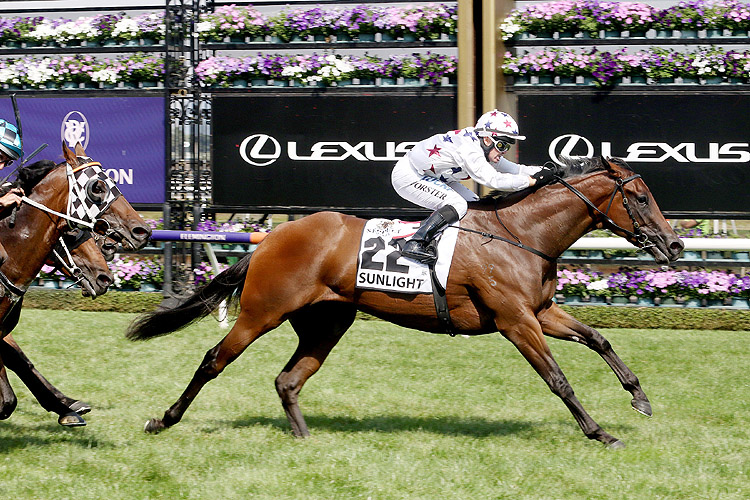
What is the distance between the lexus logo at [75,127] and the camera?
1197cm

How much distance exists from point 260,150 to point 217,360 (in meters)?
6.16

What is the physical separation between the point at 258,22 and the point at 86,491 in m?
8.26

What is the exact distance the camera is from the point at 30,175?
531cm

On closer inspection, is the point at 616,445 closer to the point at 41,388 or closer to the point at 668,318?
the point at 41,388

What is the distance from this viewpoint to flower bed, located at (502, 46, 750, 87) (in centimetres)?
1062

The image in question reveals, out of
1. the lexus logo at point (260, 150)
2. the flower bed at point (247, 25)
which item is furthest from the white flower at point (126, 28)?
the lexus logo at point (260, 150)

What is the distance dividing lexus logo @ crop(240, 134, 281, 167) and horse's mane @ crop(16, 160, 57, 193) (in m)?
6.22

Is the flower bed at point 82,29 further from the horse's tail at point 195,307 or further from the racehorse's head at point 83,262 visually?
the racehorse's head at point 83,262

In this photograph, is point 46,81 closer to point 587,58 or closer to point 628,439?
point 587,58

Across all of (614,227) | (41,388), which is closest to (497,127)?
(614,227)

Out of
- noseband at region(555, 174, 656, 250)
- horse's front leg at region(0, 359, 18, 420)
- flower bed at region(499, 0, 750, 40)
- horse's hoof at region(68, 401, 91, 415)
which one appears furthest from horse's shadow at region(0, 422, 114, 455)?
flower bed at region(499, 0, 750, 40)

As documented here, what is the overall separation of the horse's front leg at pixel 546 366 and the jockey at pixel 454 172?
26.8 inches

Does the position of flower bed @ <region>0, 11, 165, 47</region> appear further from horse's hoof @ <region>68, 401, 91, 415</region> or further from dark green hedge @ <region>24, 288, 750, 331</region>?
horse's hoof @ <region>68, 401, 91, 415</region>

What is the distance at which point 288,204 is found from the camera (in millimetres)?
11539
